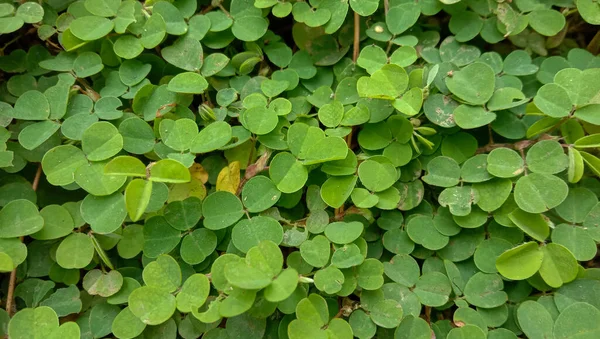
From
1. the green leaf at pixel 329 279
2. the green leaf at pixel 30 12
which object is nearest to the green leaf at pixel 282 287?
the green leaf at pixel 329 279

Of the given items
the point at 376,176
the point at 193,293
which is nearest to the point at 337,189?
the point at 376,176

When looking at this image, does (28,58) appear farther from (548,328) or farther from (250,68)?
(548,328)

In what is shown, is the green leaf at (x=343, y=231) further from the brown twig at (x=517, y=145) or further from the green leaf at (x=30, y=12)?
the green leaf at (x=30, y=12)

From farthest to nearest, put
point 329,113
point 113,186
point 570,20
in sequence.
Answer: point 570,20, point 329,113, point 113,186

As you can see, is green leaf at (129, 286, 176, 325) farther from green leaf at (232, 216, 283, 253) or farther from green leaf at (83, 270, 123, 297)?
green leaf at (232, 216, 283, 253)

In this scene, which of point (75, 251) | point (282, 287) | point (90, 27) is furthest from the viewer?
point (90, 27)

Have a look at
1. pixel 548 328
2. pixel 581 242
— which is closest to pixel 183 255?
pixel 548 328

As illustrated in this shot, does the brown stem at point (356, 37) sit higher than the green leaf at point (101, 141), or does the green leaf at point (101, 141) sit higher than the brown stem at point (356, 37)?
the brown stem at point (356, 37)

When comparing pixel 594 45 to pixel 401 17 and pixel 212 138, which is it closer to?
pixel 401 17
